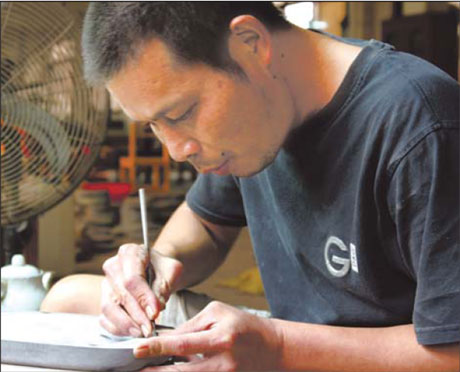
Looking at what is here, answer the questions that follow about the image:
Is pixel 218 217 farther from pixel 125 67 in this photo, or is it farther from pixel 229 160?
pixel 125 67

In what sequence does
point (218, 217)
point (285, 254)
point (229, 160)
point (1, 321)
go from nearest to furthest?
point (1, 321)
point (229, 160)
point (285, 254)
point (218, 217)

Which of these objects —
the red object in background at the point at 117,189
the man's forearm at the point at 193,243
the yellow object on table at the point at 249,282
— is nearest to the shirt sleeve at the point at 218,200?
the man's forearm at the point at 193,243

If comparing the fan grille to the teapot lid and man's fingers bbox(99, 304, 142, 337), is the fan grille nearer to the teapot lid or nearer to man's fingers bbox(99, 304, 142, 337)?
the teapot lid

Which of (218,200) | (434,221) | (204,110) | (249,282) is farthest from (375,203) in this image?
(249,282)

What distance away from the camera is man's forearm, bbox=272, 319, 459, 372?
2.39 ft

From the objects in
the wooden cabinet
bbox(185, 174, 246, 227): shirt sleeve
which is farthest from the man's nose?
the wooden cabinet

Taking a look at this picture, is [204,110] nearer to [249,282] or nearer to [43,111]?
[43,111]

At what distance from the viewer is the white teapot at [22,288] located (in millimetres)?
957

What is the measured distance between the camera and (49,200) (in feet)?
4.21

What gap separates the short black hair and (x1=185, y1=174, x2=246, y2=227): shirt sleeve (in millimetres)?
366

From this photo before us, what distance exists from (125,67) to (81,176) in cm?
63

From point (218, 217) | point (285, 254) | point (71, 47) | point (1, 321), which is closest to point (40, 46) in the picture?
point (71, 47)

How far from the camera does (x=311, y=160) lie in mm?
818

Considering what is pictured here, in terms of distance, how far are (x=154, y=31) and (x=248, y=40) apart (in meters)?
0.10
